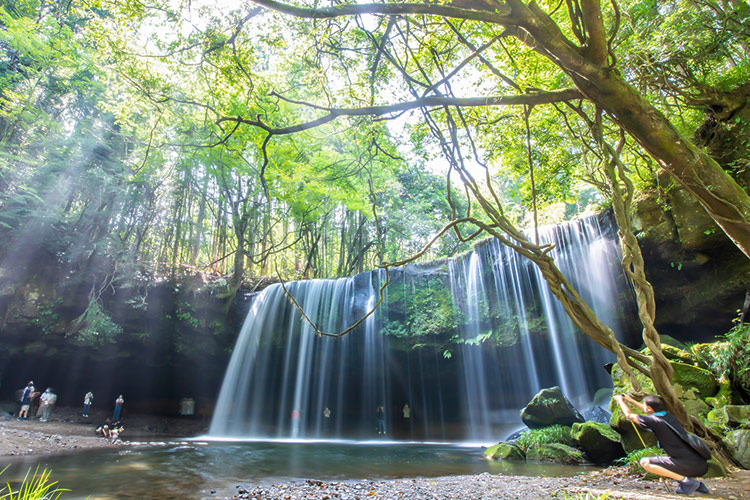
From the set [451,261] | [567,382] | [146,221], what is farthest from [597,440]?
[146,221]

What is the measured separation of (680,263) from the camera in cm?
996

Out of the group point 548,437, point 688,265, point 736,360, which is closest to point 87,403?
point 548,437

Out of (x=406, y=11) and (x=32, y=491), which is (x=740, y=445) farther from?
(x=32, y=491)

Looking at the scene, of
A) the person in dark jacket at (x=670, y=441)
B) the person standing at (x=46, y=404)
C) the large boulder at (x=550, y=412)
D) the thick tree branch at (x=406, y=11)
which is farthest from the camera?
the person standing at (x=46, y=404)

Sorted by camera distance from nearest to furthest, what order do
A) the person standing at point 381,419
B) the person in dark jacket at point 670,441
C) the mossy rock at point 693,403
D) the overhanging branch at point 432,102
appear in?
the person in dark jacket at point 670,441
the overhanging branch at point 432,102
the mossy rock at point 693,403
the person standing at point 381,419

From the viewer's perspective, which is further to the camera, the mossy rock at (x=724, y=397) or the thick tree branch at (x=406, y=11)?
the mossy rock at (x=724, y=397)

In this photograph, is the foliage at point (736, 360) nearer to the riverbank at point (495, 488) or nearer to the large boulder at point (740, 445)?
the large boulder at point (740, 445)

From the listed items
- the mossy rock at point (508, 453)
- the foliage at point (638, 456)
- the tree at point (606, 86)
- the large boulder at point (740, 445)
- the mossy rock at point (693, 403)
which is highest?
the tree at point (606, 86)

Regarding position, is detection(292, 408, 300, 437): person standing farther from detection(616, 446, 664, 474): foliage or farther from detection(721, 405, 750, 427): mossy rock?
detection(721, 405, 750, 427): mossy rock

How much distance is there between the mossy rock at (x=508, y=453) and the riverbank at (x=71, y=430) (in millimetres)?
10126

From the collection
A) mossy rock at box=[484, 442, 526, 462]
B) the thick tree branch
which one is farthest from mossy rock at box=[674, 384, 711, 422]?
the thick tree branch

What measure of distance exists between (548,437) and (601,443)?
175cm

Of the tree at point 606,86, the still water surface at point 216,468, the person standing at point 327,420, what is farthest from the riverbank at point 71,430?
the tree at point 606,86

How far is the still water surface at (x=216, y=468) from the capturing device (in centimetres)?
570
